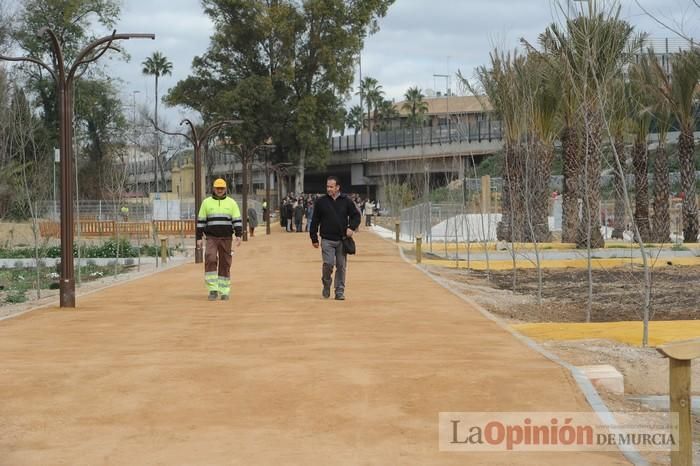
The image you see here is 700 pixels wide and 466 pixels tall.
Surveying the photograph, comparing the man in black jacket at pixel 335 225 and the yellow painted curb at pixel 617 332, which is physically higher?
the man in black jacket at pixel 335 225

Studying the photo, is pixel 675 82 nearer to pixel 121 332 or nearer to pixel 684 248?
pixel 684 248

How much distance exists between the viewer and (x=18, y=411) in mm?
7480

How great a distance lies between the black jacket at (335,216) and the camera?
15.3 m

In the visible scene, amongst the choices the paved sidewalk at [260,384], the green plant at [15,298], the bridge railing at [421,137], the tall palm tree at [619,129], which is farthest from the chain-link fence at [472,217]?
the paved sidewalk at [260,384]

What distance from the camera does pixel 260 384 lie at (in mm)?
8398

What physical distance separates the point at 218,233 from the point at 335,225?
1.76 m

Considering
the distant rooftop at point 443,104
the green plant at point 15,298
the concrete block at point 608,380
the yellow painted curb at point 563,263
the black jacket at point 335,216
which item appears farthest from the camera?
the distant rooftop at point 443,104

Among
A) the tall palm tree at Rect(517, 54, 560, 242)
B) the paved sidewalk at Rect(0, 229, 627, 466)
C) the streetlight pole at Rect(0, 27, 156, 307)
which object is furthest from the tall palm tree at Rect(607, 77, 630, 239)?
the paved sidewalk at Rect(0, 229, 627, 466)

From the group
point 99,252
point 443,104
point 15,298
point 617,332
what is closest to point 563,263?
point 99,252

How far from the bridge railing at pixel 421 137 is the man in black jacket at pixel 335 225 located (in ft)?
145

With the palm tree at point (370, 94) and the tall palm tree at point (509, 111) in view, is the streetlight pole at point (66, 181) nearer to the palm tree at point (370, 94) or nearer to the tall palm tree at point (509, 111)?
the tall palm tree at point (509, 111)

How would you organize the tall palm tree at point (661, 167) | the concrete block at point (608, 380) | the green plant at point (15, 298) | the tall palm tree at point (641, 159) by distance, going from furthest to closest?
1. the tall palm tree at point (641, 159)
2. the tall palm tree at point (661, 167)
3. the green plant at point (15, 298)
4. the concrete block at point (608, 380)

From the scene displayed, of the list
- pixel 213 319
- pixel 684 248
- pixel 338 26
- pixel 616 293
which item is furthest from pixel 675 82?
pixel 338 26

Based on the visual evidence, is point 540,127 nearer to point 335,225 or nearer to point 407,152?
point 335,225
